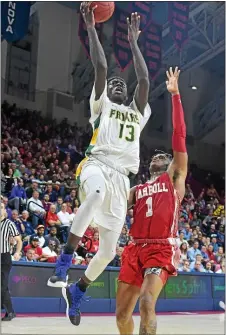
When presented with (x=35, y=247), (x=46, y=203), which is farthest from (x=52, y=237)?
(x=46, y=203)

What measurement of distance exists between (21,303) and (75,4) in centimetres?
1351

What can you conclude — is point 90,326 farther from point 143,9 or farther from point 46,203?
point 143,9

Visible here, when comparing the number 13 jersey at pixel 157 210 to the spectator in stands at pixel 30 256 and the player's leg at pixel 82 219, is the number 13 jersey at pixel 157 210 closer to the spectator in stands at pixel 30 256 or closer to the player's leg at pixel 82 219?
the player's leg at pixel 82 219

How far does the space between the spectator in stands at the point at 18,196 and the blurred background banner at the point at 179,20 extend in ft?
21.4

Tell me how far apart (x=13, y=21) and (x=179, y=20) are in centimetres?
452

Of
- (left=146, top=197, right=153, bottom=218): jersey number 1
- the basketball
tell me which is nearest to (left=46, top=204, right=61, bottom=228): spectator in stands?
(left=146, top=197, right=153, bottom=218): jersey number 1

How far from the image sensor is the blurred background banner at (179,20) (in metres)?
14.9

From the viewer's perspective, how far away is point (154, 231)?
4.64m

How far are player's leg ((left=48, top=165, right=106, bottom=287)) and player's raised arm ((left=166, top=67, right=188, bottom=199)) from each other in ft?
2.68

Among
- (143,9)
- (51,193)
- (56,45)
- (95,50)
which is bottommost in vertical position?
(51,193)

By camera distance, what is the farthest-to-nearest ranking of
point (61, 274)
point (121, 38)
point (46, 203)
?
point (121, 38) < point (46, 203) < point (61, 274)

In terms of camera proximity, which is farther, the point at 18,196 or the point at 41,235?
the point at 18,196

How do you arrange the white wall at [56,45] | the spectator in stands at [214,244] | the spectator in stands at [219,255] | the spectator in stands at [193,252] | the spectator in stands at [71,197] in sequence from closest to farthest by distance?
the spectator in stands at [71,197] < the spectator in stands at [193,252] < the spectator in stands at [219,255] < the spectator in stands at [214,244] < the white wall at [56,45]

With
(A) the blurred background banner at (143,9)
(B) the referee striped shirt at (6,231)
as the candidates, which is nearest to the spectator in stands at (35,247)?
(B) the referee striped shirt at (6,231)
